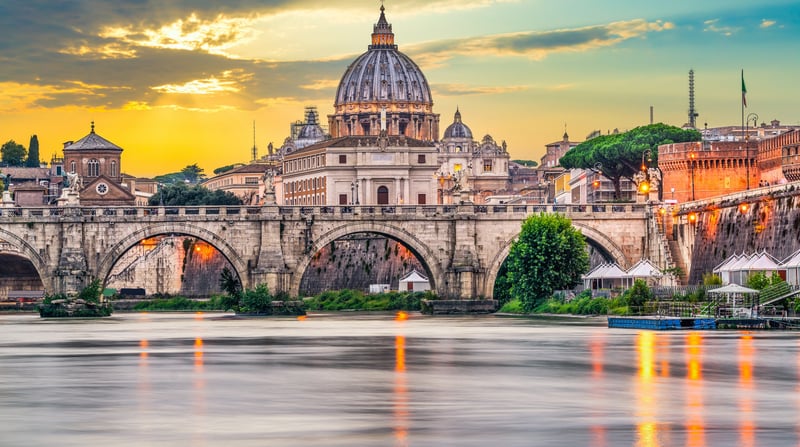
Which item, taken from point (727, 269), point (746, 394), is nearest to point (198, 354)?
point (746, 394)

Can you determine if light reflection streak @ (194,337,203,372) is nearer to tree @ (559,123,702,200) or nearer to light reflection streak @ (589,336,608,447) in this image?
light reflection streak @ (589,336,608,447)

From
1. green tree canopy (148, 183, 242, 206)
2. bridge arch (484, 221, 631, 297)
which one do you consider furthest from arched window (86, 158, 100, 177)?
bridge arch (484, 221, 631, 297)

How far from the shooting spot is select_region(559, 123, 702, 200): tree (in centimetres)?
12912

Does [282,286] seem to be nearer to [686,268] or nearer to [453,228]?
[453,228]

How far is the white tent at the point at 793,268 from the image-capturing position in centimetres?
6812

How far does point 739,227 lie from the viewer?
8412 cm

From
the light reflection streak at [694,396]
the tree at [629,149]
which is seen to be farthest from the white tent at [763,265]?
the tree at [629,149]

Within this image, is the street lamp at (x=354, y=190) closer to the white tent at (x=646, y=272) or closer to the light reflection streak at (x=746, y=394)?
the white tent at (x=646, y=272)

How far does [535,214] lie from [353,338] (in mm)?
35727

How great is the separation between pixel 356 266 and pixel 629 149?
965 inches

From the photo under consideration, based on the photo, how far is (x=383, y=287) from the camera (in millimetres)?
127812

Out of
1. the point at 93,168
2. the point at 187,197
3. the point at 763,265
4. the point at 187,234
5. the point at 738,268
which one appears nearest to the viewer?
the point at 763,265

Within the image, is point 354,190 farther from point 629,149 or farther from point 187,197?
point 629,149

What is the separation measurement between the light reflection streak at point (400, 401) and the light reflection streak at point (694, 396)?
5.34m
